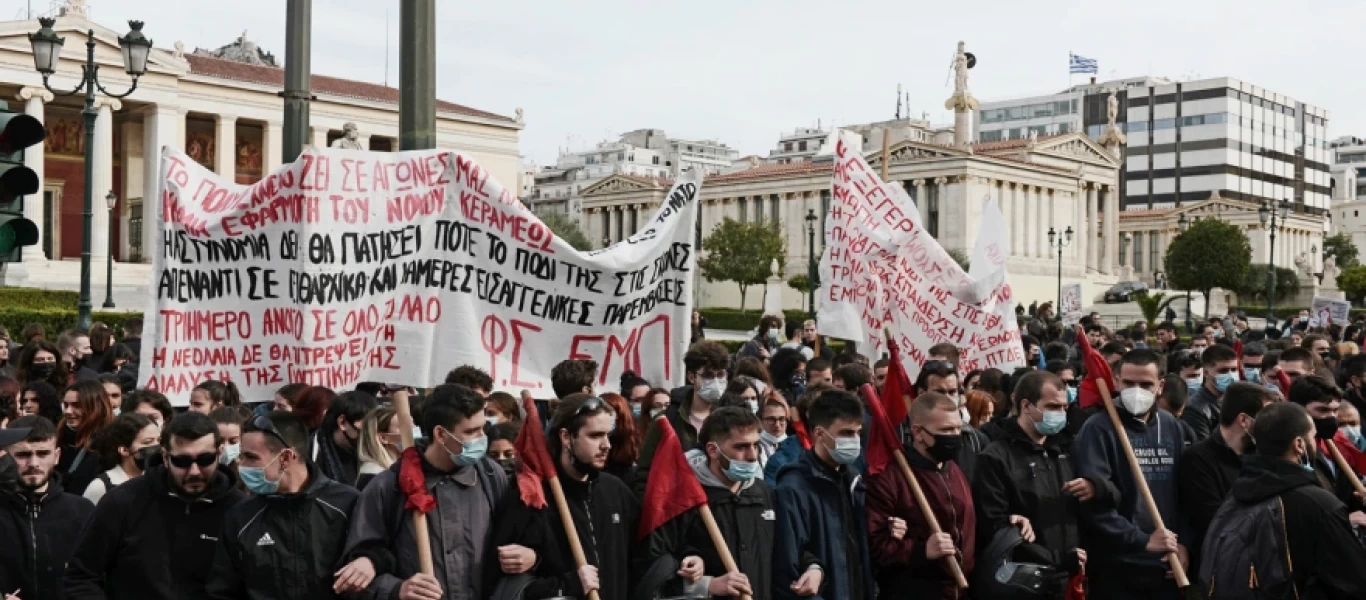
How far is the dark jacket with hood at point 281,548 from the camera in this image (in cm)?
524

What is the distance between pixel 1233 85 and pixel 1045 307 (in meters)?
97.3

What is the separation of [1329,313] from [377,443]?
21223 mm

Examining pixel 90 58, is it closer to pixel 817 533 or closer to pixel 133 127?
pixel 817 533

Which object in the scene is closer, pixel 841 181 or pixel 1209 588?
pixel 1209 588

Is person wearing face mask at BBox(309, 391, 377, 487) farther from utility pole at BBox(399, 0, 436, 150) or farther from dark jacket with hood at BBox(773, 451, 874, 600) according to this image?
dark jacket with hood at BBox(773, 451, 874, 600)

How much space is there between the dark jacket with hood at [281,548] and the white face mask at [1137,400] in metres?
3.86

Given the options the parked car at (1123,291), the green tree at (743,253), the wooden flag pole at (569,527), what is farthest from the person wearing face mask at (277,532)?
the parked car at (1123,291)

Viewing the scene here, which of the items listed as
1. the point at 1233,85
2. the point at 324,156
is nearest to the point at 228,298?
the point at 324,156

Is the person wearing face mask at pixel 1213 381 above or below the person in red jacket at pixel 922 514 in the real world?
above

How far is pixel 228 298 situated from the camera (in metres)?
7.97

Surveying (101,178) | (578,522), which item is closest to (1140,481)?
(578,522)

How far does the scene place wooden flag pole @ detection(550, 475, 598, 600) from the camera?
5328 millimetres

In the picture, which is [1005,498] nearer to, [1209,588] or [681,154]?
[1209,588]

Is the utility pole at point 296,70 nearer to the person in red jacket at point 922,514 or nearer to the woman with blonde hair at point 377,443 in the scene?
the woman with blonde hair at point 377,443
